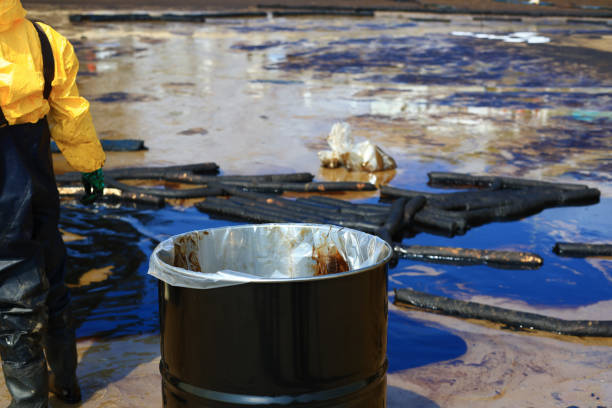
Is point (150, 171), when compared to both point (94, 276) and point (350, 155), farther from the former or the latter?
point (94, 276)

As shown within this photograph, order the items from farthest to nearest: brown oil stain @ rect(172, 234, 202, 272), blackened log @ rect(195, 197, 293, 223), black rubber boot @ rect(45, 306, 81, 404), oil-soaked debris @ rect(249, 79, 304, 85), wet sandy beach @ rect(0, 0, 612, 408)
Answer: oil-soaked debris @ rect(249, 79, 304, 85)
blackened log @ rect(195, 197, 293, 223)
wet sandy beach @ rect(0, 0, 612, 408)
black rubber boot @ rect(45, 306, 81, 404)
brown oil stain @ rect(172, 234, 202, 272)

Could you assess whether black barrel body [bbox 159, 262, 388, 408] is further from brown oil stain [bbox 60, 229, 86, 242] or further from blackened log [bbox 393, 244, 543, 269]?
brown oil stain [bbox 60, 229, 86, 242]

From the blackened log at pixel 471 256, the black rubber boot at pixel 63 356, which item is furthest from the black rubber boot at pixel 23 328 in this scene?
the blackened log at pixel 471 256

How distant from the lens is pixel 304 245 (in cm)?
242

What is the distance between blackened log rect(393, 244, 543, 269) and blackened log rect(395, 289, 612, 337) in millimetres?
779

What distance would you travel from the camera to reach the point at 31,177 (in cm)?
274

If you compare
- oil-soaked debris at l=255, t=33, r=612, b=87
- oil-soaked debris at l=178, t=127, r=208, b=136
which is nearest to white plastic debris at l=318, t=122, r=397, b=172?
oil-soaked debris at l=178, t=127, r=208, b=136

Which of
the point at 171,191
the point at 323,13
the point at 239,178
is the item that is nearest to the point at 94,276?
the point at 171,191

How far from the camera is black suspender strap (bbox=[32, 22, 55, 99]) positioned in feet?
8.98

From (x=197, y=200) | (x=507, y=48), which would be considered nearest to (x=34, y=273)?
(x=197, y=200)

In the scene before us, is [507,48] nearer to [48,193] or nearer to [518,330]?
[518,330]

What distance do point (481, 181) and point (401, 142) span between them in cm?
188

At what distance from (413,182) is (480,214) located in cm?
122

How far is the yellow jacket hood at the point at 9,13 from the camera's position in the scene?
2527 millimetres
